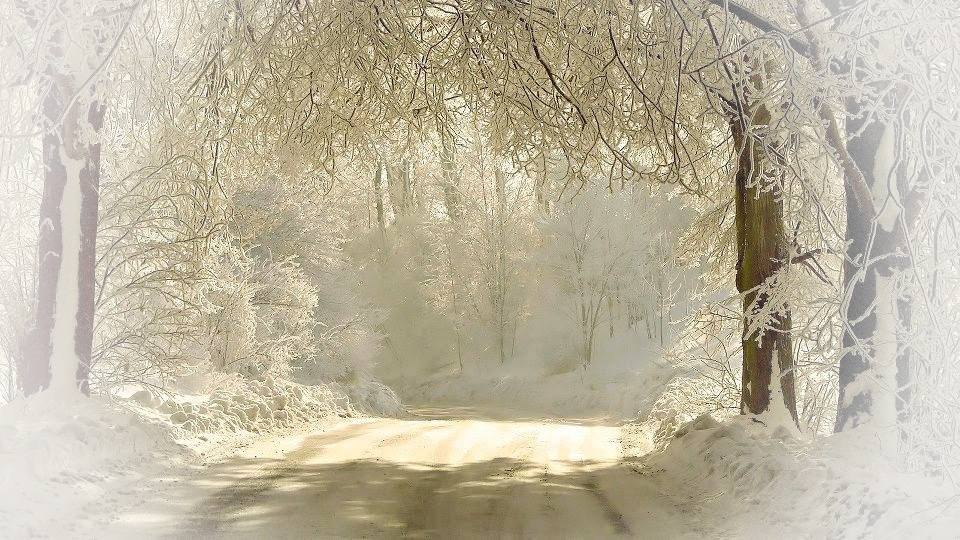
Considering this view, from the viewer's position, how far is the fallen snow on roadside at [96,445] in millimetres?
6871

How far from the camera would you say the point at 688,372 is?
2153cm

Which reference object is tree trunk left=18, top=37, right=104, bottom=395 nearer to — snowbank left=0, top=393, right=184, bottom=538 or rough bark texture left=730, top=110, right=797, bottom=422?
snowbank left=0, top=393, right=184, bottom=538

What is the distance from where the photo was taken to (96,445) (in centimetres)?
874

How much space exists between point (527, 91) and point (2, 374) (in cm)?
804

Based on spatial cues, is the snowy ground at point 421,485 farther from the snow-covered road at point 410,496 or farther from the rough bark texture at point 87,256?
the rough bark texture at point 87,256

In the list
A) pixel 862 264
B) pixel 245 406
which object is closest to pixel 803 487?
pixel 862 264

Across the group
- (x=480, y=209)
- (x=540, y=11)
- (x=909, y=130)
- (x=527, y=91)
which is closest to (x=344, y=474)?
(x=527, y=91)

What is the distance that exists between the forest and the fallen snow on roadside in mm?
41

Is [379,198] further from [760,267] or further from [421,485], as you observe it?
[421,485]

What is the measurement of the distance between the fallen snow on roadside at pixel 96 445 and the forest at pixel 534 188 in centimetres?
4

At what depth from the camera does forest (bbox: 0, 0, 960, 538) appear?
281 inches

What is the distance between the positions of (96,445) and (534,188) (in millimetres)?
5715

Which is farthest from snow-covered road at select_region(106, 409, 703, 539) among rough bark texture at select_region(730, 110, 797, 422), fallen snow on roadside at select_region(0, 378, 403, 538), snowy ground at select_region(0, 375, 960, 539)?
rough bark texture at select_region(730, 110, 797, 422)

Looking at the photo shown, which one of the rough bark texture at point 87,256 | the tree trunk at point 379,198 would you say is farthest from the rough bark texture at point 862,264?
the tree trunk at point 379,198
